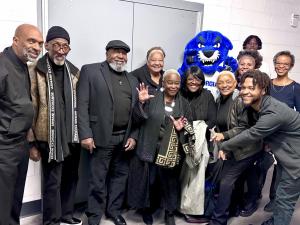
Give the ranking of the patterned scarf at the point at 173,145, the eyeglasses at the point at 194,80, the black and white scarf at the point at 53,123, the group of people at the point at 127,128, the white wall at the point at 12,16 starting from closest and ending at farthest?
the group of people at the point at 127,128 → the black and white scarf at the point at 53,123 → the white wall at the point at 12,16 → the patterned scarf at the point at 173,145 → the eyeglasses at the point at 194,80

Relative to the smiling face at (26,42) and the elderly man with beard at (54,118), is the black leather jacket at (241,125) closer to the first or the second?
the elderly man with beard at (54,118)

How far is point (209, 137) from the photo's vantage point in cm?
247

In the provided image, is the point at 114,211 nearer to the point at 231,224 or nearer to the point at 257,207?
the point at 231,224

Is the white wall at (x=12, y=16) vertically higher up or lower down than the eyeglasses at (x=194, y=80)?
higher up

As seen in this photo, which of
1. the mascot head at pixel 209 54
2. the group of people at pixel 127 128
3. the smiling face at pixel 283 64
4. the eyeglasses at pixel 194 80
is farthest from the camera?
the mascot head at pixel 209 54

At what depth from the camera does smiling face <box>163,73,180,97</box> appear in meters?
2.21

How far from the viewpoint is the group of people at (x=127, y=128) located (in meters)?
1.78

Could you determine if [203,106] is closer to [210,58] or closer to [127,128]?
[210,58]

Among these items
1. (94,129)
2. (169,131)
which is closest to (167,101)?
(169,131)

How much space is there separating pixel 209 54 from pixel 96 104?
1.18m

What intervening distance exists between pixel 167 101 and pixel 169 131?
233 millimetres

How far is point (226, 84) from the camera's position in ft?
7.88

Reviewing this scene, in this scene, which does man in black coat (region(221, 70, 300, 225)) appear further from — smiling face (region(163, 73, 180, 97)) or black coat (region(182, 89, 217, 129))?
smiling face (region(163, 73, 180, 97))

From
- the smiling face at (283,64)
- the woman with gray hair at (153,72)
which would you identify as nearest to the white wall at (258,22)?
the smiling face at (283,64)
